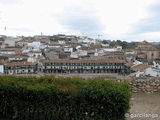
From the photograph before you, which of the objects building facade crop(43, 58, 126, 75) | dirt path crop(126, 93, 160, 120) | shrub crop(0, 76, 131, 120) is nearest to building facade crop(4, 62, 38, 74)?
building facade crop(43, 58, 126, 75)

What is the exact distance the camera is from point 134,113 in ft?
30.7

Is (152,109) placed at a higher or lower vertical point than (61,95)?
lower

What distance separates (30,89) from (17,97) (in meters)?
0.79

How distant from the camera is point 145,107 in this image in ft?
33.6

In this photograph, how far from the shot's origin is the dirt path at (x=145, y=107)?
891 cm

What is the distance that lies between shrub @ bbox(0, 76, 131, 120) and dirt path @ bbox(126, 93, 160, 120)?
4.59ft

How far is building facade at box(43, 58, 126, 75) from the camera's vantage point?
3828cm

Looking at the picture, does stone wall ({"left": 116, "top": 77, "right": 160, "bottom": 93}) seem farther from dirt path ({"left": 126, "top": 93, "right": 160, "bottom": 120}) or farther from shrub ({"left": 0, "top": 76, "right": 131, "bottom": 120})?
shrub ({"left": 0, "top": 76, "right": 131, "bottom": 120})

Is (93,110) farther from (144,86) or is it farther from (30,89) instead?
(144,86)

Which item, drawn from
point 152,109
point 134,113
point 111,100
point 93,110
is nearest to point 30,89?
point 93,110

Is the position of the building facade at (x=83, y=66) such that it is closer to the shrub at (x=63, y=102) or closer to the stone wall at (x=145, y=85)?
the stone wall at (x=145, y=85)

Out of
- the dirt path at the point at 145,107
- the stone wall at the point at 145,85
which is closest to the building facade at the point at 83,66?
the stone wall at the point at 145,85

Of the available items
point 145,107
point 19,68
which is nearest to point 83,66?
point 19,68

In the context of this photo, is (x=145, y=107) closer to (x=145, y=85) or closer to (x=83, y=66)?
(x=145, y=85)
